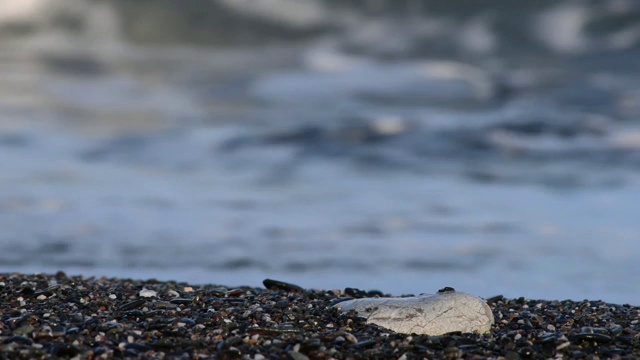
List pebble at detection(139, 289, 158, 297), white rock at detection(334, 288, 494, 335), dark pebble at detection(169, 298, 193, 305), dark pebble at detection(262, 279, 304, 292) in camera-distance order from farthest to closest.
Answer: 1. dark pebble at detection(262, 279, 304, 292)
2. pebble at detection(139, 289, 158, 297)
3. dark pebble at detection(169, 298, 193, 305)
4. white rock at detection(334, 288, 494, 335)

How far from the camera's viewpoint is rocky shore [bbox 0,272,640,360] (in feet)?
14.0

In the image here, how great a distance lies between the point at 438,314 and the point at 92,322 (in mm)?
2035

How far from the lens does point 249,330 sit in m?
4.58

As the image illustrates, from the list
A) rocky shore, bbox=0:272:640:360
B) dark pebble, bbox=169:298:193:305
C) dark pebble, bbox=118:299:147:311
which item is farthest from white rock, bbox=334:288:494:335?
dark pebble, bbox=118:299:147:311

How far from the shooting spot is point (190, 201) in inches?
870

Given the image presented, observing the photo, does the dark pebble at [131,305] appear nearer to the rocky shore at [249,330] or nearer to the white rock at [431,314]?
the rocky shore at [249,330]

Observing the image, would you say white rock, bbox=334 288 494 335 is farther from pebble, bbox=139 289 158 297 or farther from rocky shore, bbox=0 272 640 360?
pebble, bbox=139 289 158 297

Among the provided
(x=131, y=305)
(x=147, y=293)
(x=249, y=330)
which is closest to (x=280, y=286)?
(x=147, y=293)

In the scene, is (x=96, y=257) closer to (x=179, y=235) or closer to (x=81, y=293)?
(x=179, y=235)

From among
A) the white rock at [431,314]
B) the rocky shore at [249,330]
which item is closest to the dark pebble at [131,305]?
the rocky shore at [249,330]

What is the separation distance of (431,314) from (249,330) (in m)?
1.09

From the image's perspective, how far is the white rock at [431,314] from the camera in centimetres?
475

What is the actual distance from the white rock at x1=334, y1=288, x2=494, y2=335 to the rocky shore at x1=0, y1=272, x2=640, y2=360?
2.8 inches

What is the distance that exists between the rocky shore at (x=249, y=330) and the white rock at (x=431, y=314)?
0.23 ft
